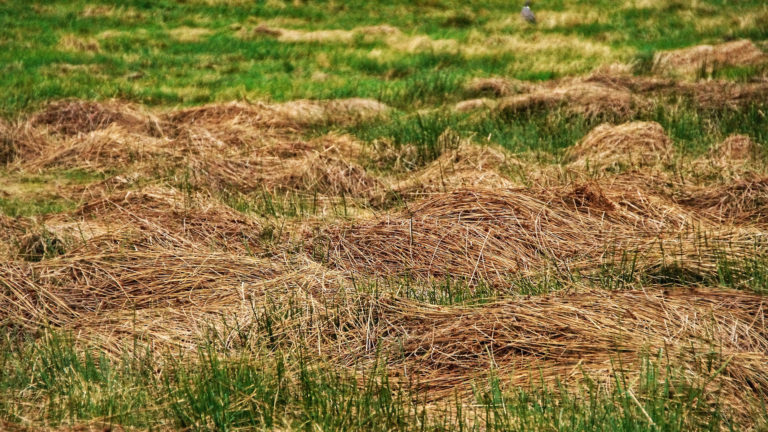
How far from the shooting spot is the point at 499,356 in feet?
11.7

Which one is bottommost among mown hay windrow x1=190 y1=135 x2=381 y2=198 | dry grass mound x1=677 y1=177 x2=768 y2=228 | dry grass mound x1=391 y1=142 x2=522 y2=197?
mown hay windrow x1=190 y1=135 x2=381 y2=198

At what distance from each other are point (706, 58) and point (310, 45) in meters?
7.73

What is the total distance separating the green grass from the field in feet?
0.04

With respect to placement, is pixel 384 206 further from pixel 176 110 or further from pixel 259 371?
pixel 176 110

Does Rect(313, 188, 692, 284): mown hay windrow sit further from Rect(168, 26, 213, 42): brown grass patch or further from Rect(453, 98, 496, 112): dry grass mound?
Rect(168, 26, 213, 42): brown grass patch

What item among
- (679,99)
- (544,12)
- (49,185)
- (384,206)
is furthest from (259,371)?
(544,12)

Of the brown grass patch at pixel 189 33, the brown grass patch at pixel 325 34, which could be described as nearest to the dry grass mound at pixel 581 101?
the brown grass patch at pixel 325 34

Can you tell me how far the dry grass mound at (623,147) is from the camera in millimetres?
7699

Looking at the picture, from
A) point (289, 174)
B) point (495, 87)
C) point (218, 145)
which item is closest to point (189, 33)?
point (495, 87)

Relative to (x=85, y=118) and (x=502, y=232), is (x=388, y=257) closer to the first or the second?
(x=502, y=232)

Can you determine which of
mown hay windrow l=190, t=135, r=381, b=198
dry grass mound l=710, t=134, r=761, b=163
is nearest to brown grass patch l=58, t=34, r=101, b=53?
mown hay windrow l=190, t=135, r=381, b=198

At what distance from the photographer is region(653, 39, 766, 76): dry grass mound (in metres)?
13.4

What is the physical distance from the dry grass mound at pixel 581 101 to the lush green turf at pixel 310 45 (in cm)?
172

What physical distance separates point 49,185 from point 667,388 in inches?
253
